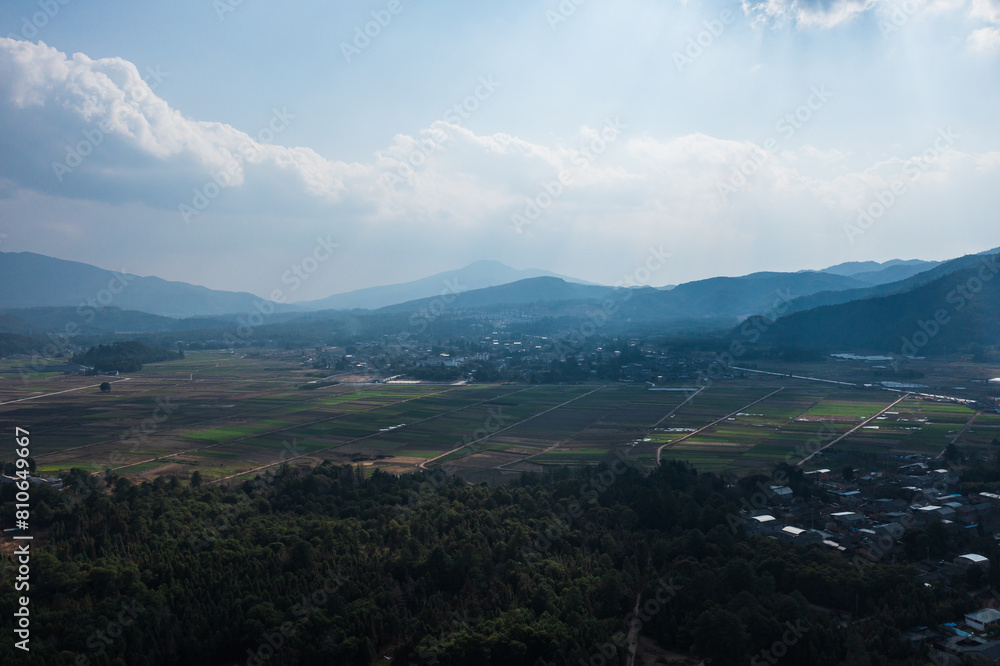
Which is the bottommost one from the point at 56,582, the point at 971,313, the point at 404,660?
the point at 404,660

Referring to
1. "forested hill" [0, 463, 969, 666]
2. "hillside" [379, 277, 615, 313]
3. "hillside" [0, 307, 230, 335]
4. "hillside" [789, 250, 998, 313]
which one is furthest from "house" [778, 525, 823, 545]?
"hillside" [379, 277, 615, 313]

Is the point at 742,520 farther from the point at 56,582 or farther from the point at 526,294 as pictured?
the point at 526,294

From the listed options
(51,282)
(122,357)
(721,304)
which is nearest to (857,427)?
(122,357)

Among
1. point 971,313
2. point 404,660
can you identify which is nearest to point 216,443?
point 404,660

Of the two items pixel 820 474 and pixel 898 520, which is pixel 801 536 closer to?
pixel 898 520

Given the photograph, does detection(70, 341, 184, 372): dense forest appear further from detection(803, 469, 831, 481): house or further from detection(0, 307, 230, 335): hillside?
detection(803, 469, 831, 481): house

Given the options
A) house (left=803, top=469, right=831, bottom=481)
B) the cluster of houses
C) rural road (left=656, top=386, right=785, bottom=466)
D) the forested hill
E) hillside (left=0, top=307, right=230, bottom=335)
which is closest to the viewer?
Answer: the forested hill
